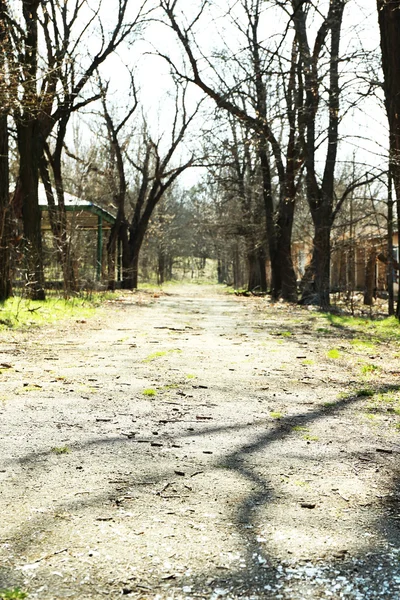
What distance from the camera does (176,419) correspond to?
4.60 m

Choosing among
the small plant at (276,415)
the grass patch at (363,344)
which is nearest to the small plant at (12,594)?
the small plant at (276,415)

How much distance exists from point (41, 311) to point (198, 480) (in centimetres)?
1068

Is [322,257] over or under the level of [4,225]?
under

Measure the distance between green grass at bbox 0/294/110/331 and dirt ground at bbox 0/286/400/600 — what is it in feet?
14.0

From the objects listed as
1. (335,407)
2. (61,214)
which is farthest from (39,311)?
(335,407)

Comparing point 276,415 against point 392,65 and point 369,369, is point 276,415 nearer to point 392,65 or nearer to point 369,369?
point 369,369

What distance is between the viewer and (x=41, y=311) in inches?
531

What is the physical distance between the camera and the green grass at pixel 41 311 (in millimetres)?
11242

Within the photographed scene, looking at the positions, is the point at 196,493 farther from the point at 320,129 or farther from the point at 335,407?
the point at 320,129

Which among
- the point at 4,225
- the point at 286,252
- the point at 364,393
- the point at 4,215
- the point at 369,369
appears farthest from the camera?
the point at 286,252

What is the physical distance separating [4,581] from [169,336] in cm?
808

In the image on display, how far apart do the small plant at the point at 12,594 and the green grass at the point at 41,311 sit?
842 cm

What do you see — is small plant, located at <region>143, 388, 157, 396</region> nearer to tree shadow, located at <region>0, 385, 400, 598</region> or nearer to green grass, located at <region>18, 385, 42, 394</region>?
green grass, located at <region>18, 385, 42, 394</region>

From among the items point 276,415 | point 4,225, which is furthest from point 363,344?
point 4,225
